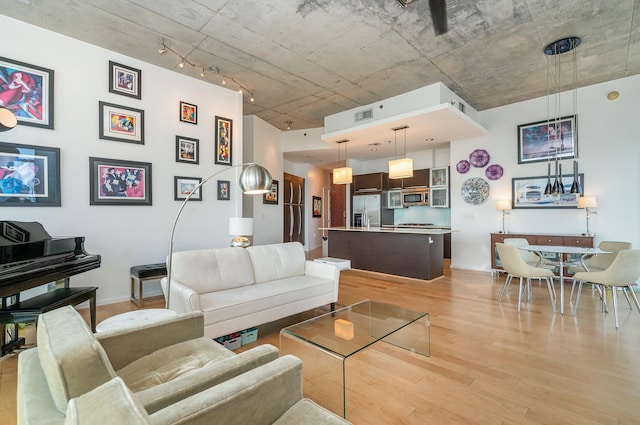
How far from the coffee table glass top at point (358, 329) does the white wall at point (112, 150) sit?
3.05 m

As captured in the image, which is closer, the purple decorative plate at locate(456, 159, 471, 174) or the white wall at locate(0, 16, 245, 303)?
the white wall at locate(0, 16, 245, 303)

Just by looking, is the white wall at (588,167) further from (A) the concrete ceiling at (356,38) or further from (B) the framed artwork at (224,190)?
(B) the framed artwork at (224,190)

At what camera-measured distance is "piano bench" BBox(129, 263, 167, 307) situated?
12.2ft

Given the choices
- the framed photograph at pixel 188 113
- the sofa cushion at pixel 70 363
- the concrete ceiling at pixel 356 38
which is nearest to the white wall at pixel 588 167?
the concrete ceiling at pixel 356 38

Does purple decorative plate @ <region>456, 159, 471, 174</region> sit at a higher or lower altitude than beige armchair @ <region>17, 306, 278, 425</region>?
higher

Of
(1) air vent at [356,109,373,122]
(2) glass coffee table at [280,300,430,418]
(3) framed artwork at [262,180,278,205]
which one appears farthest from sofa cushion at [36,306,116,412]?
(3) framed artwork at [262,180,278,205]

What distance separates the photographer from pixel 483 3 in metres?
2.97

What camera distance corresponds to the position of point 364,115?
5.73m

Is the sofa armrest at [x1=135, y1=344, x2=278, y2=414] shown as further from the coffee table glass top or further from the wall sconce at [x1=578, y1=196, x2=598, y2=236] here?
the wall sconce at [x1=578, y1=196, x2=598, y2=236]

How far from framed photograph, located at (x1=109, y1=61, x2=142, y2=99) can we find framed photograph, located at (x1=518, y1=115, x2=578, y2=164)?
661 cm

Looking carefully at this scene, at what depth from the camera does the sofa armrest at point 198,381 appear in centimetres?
101

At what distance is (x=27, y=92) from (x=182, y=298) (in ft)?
10.5

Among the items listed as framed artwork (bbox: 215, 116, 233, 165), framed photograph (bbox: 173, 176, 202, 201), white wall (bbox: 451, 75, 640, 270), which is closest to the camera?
framed photograph (bbox: 173, 176, 202, 201)

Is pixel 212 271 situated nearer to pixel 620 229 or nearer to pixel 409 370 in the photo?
pixel 409 370
